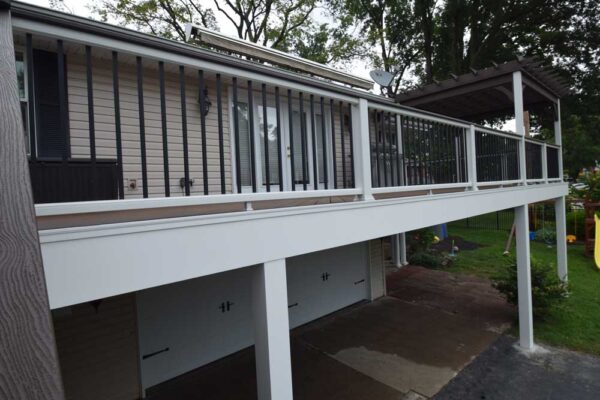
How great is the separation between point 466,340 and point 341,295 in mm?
A: 2627

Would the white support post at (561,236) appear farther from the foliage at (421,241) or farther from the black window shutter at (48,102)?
the black window shutter at (48,102)

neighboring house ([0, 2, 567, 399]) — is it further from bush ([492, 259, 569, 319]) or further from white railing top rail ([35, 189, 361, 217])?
bush ([492, 259, 569, 319])

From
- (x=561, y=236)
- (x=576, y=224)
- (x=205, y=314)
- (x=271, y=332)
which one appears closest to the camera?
(x=271, y=332)

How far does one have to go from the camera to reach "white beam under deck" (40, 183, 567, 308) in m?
1.61

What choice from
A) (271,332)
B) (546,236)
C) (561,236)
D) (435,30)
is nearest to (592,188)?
(546,236)

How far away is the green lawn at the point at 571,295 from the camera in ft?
20.3

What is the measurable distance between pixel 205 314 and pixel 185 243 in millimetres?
3779

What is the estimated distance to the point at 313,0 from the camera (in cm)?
1625

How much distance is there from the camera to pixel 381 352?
577 centimetres

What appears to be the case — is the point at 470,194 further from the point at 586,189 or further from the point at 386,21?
the point at 386,21

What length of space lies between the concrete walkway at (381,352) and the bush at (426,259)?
2576mm

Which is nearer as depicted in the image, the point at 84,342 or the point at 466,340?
the point at 84,342

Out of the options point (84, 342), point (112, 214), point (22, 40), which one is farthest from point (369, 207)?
point (22, 40)

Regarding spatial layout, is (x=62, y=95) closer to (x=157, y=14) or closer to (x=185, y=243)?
(x=185, y=243)
